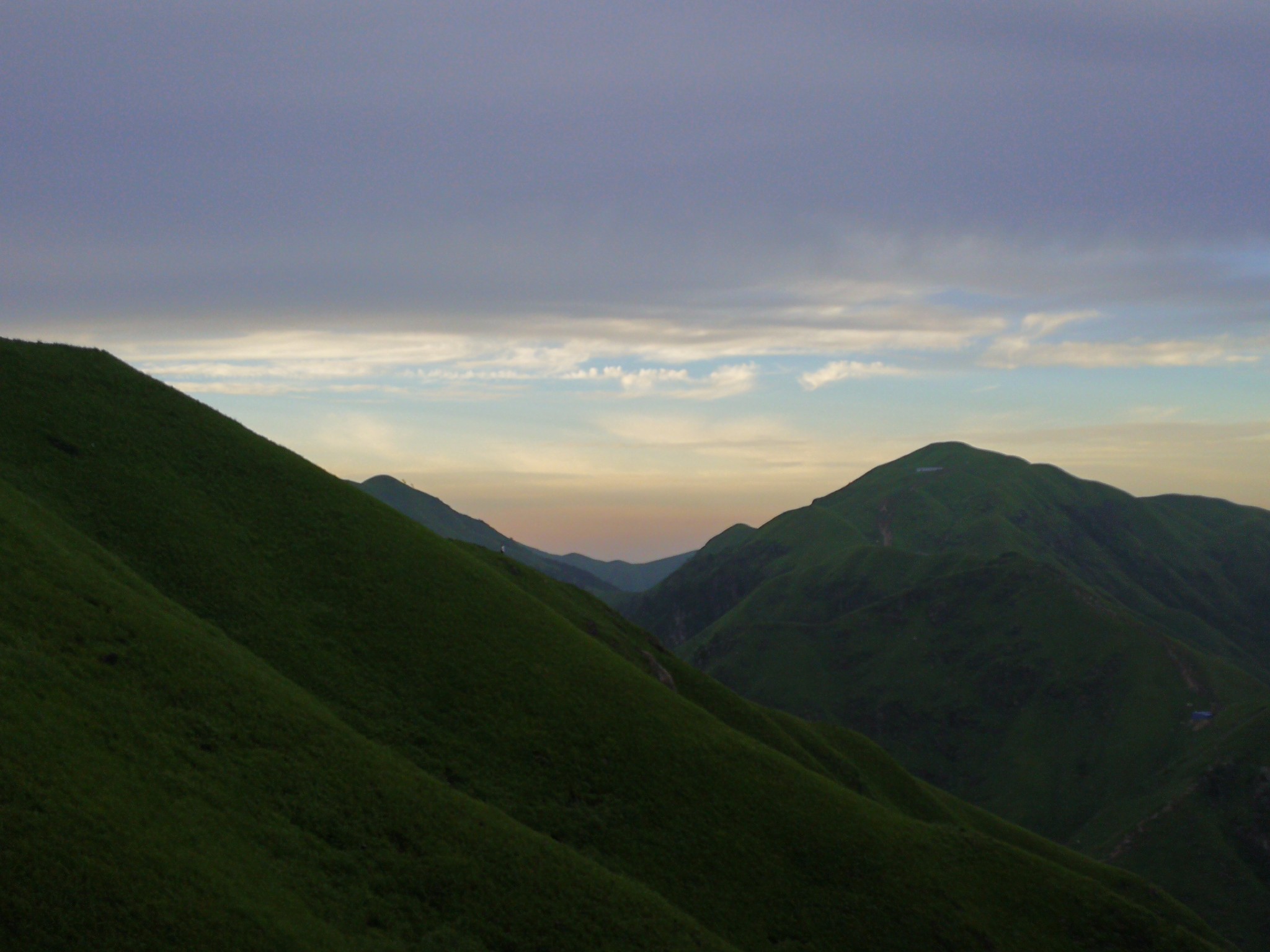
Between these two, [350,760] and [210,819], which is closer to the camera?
[210,819]

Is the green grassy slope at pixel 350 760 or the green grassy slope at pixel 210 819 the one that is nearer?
the green grassy slope at pixel 210 819

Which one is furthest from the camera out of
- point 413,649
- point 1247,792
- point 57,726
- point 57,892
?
point 1247,792

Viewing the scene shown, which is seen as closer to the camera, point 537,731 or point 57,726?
point 57,726

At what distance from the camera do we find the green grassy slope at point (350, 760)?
111ft

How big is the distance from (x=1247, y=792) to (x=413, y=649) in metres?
167

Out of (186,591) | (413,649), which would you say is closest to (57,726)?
(186,591)

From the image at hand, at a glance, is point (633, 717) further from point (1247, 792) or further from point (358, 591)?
point (1247, 792)

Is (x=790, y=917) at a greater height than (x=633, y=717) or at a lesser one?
lesser

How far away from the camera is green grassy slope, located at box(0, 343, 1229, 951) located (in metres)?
33.8

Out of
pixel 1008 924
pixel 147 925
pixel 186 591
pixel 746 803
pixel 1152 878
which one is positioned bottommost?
pixel 1152 878

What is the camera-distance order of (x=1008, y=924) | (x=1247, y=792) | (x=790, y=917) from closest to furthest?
(x=790, y=917), (x=1008, y=924), (x=1247, y=792)

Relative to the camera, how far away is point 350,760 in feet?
149

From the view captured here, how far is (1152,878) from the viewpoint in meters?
148

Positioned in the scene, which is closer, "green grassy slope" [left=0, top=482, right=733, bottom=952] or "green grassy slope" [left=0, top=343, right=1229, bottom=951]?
"green grassy slope" [left=0, top=482, right=733, bottom=952]
